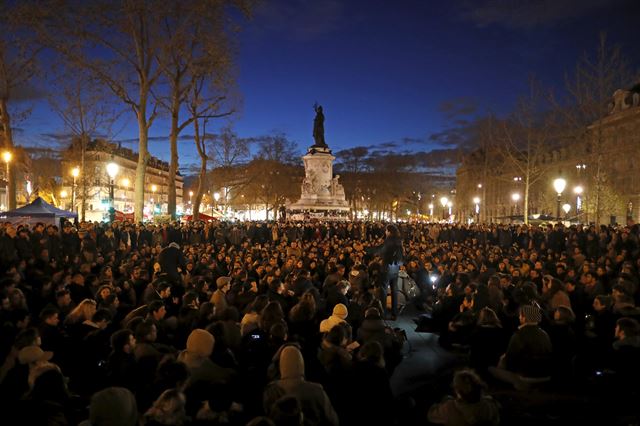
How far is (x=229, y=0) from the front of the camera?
86.5ft

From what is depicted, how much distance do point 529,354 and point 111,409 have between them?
185 inches

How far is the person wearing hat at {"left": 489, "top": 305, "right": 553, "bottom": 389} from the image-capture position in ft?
20.0

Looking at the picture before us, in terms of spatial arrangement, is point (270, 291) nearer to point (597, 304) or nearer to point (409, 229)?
point (597, 304)

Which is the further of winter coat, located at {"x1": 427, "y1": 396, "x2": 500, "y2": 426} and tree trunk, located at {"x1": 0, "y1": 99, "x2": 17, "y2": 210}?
tree trunk, located at {"x1": 0, "y1": 99, "x2": 17, "y2": 210}

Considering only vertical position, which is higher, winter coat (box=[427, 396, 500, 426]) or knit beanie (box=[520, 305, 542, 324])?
knit beanie (box=[520, 305, 542, 324])

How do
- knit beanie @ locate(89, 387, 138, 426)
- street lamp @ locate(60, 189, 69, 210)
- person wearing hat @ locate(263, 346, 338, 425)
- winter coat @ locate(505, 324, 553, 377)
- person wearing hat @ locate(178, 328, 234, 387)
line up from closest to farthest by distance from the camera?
knit beanie @ locate(89, 387, 138, 426) → person wearing hat @ locate(263, 346, 338, 425) → person wearing hat @ locate(178, 328, 234, 387) → winter coat @ locate(505, 324, 553, 377) → street lamp @ locate(60, 189, 69, 210)

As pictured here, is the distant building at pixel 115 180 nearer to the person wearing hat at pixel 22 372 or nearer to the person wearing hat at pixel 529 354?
the person wearing hat at pixel 22 372

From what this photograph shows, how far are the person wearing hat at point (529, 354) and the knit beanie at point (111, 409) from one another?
177 inches

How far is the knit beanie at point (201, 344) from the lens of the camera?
5023mm

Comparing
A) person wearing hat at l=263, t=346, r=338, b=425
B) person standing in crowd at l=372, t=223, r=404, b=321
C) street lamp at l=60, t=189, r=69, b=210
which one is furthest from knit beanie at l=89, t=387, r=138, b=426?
A: street lamp at l=60, t=189, r=69, b=210

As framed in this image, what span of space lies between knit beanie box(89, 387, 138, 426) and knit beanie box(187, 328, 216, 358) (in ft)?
4.38

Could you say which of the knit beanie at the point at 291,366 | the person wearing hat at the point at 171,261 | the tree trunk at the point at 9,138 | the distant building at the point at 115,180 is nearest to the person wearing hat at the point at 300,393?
the knit beanie at the point at 291,366

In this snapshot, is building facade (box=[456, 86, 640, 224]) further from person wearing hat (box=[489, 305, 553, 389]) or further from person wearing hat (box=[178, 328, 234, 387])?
person wearing hat (box=[178, 328, 234, 387])

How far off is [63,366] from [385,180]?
78754mm
